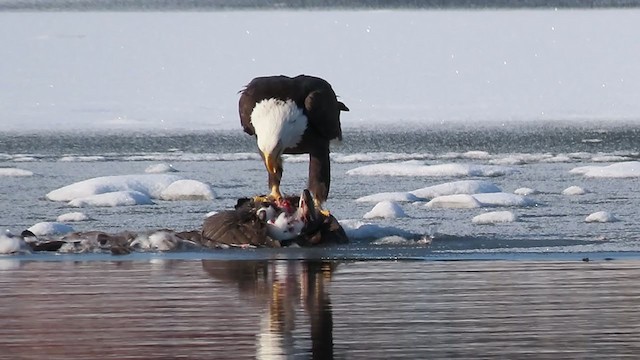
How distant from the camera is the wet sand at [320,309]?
21.5 feet

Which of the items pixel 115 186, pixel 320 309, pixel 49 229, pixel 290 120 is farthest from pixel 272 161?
pixel 115 186

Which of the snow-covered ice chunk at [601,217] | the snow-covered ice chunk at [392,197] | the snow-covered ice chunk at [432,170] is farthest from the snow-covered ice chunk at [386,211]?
the snow-covered ice chunk at [432,170]

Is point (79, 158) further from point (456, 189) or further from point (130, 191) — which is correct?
point (456, 189)

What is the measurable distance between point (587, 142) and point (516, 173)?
543 cm

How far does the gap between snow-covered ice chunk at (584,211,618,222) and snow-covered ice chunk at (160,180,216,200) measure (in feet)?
12.2

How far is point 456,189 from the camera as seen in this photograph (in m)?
14.8

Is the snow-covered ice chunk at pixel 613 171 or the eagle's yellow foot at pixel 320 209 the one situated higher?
the eagle's yellow foot at pixel 320 209

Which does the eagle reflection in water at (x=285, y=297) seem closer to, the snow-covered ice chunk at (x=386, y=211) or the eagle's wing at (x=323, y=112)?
the eagle's wing at (x=323, y=112)

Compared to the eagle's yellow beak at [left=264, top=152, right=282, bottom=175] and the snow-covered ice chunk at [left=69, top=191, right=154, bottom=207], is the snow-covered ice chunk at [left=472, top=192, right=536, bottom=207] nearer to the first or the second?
the snow-covered ice chunk at [left=69, top=191, right=154, bottom=207]

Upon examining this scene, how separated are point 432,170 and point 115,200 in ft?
13.8

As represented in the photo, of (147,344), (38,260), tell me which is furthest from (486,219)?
(147,344)

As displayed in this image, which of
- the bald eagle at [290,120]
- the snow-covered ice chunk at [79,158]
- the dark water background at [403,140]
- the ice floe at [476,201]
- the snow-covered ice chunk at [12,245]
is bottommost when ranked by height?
the dark water background at [403,140]

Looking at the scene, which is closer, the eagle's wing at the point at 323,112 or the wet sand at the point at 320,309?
the wet sand at the point at 320,309

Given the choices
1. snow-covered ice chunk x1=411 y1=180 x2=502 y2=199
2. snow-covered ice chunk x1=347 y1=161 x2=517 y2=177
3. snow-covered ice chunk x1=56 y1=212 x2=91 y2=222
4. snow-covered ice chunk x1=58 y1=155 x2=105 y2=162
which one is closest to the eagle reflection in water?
snow-covered ice chunk x1=56 y1=212 x2=91 y2=222
